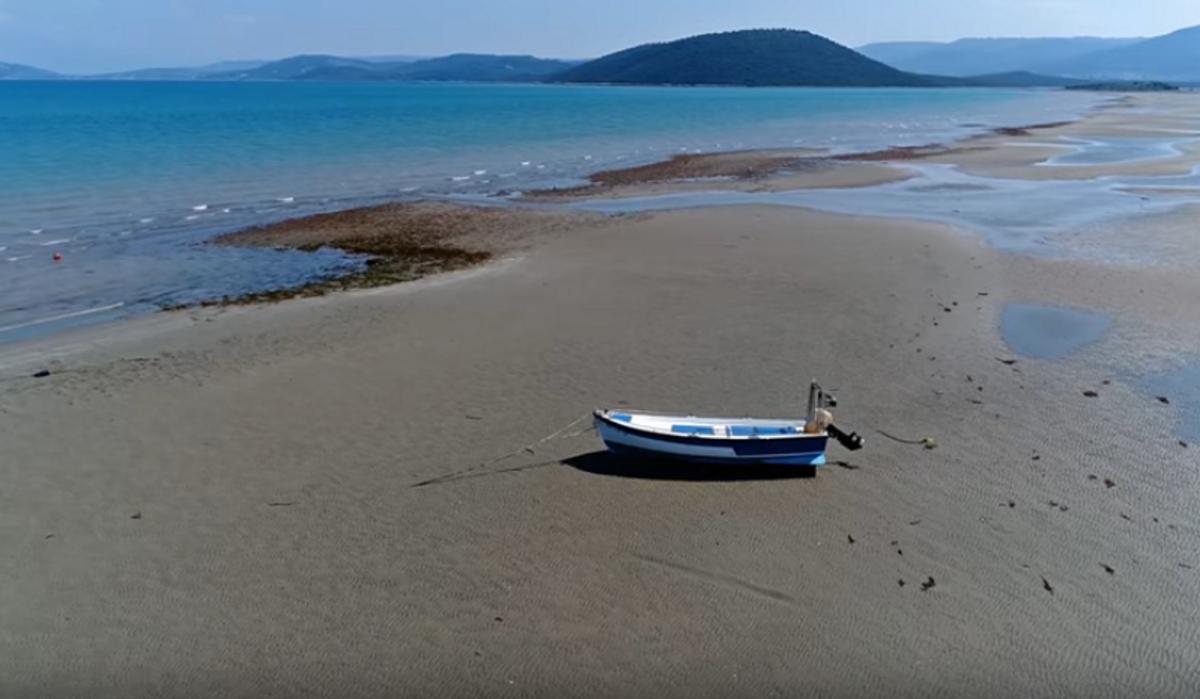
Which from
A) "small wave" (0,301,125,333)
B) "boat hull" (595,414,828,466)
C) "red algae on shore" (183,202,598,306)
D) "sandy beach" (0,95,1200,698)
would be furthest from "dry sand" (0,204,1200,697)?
"red algae on shore" (183,202,598,306)

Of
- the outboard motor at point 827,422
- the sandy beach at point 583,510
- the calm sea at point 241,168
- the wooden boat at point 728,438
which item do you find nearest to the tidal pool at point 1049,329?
the sandy beach at point 583,510

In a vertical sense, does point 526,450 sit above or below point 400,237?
below

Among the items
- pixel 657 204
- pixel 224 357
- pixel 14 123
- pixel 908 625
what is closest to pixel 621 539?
pixel 908 625

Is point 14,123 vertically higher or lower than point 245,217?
higher

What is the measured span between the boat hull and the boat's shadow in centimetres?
10

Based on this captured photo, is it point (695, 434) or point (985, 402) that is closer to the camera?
point (695, 434)

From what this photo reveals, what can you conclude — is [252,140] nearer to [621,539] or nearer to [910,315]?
[910,315]

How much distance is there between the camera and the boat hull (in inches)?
373

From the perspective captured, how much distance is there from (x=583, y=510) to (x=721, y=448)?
1.58 metres

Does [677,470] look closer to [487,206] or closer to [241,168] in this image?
[487,206]

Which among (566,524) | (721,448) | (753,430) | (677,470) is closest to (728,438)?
(721,448)

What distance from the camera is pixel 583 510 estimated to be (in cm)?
916

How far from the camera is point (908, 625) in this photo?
727cm

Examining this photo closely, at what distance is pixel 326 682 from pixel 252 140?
5443 cm
